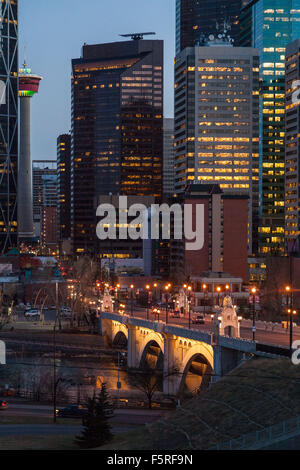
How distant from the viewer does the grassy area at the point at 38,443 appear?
55.2m

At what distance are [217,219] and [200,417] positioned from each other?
11709 centimetres

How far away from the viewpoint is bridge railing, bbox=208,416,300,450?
163 ft

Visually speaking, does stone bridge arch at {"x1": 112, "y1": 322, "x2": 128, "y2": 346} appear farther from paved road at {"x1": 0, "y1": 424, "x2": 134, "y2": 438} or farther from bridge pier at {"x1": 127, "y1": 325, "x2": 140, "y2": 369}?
paved road at {"x1": 0, "y1": 424, "x2": 134, "y2": 438}

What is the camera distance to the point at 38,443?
56.5 metres

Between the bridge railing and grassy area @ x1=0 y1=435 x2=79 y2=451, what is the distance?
36.9ft

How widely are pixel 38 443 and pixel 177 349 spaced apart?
1318 inches

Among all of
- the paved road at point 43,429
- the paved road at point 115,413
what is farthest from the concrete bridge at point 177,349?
the paved road at point 43,429

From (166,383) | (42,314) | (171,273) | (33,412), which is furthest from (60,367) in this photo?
(171,273)

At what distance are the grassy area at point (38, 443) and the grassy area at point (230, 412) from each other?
3.43 meters

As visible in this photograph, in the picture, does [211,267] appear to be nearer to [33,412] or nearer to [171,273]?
[171,273]

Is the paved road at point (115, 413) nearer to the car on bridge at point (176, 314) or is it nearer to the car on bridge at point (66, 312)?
the car on bridge at point (176, 314)

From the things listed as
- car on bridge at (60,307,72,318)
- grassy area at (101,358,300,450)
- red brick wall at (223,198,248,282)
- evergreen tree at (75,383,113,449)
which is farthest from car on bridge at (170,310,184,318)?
red brick wall at (223,198,248,282)

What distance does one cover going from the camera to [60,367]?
104 meters
